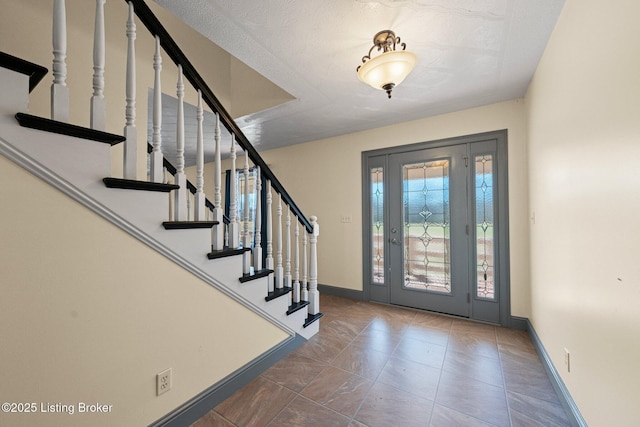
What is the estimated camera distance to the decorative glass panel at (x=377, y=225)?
3.41 m

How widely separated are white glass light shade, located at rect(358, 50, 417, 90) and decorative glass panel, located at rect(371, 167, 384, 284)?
183 centimetres

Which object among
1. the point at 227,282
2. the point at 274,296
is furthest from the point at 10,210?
the point at 274,296

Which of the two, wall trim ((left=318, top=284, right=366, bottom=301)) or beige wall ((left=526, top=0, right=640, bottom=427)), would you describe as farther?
wall trim ((left=318, top=284, right=366, bottom=301))

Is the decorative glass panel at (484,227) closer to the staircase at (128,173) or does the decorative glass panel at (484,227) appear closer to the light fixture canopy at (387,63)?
the light fixture canopy at (387,63)

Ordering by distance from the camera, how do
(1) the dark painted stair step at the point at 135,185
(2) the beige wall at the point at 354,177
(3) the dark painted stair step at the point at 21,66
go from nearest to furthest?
(3) the dark painted stair step at the point at 21,66 < (1) the dark painted stair step at the point at 135,185 < (2) the beige wall at the point at 354,177

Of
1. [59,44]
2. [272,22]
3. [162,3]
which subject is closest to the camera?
[59,44]

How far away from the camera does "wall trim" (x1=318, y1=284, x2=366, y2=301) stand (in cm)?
353

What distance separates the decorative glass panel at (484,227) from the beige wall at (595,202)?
0.94m

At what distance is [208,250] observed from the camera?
1.51m

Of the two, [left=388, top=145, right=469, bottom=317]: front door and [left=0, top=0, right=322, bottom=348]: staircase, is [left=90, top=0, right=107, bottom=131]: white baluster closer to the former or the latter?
[left=0, top=0, right=322, bottom=348]: staircase

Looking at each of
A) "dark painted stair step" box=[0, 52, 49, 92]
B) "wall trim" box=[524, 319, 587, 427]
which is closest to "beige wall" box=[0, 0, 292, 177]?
"dark painted stair step" box=[0, 52, 49, 92]

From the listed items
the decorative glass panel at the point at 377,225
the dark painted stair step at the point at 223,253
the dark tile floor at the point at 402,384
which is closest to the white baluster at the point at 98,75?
the dark painted stair step at the point at 223,253

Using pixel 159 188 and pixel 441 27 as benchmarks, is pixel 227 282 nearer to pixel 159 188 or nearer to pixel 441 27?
pixel 159 188

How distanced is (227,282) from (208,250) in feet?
0.88
